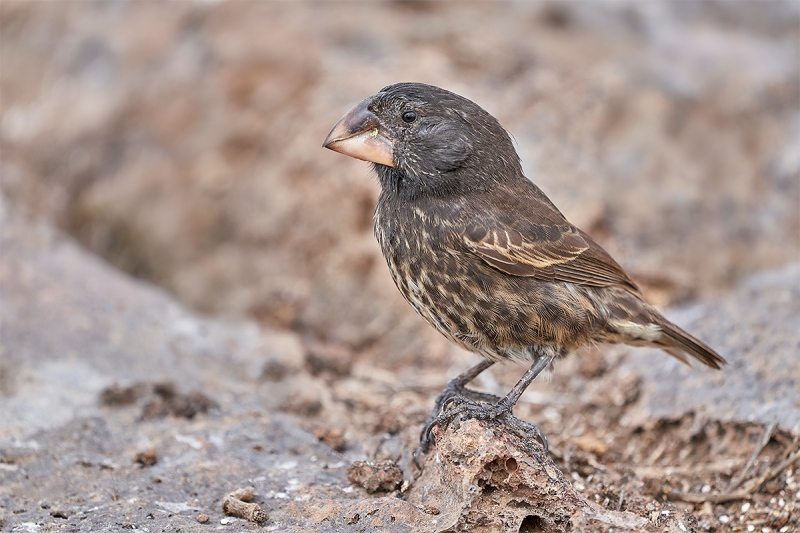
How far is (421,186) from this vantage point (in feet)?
13.4

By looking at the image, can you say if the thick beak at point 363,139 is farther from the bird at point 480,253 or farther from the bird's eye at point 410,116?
the bird's eye at point 410,116

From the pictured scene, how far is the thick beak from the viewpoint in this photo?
413cm

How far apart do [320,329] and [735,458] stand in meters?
3.08

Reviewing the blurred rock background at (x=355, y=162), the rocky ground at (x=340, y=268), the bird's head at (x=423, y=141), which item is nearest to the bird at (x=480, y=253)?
the bird's head at (x=423, y=141)

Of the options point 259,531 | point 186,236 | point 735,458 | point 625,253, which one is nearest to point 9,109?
point 186,236

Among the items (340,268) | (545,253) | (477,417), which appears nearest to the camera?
(477,417)

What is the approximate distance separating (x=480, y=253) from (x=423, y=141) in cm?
61

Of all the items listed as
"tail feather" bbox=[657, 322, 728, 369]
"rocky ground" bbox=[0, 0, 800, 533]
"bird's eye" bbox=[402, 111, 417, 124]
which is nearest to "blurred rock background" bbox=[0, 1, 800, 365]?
"rocky ground" bbox=[0, 0, 800, 533]

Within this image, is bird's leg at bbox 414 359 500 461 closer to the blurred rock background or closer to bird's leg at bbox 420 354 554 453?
bird's leg at bbox 420 354 554 453

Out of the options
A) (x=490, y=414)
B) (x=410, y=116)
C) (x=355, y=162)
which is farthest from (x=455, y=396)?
(x=355, y=162)

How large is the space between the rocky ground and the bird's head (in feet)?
3.87

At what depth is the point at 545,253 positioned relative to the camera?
160 inches

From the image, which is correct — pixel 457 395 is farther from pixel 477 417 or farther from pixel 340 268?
pixel 340 268

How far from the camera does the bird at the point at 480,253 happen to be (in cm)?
387
